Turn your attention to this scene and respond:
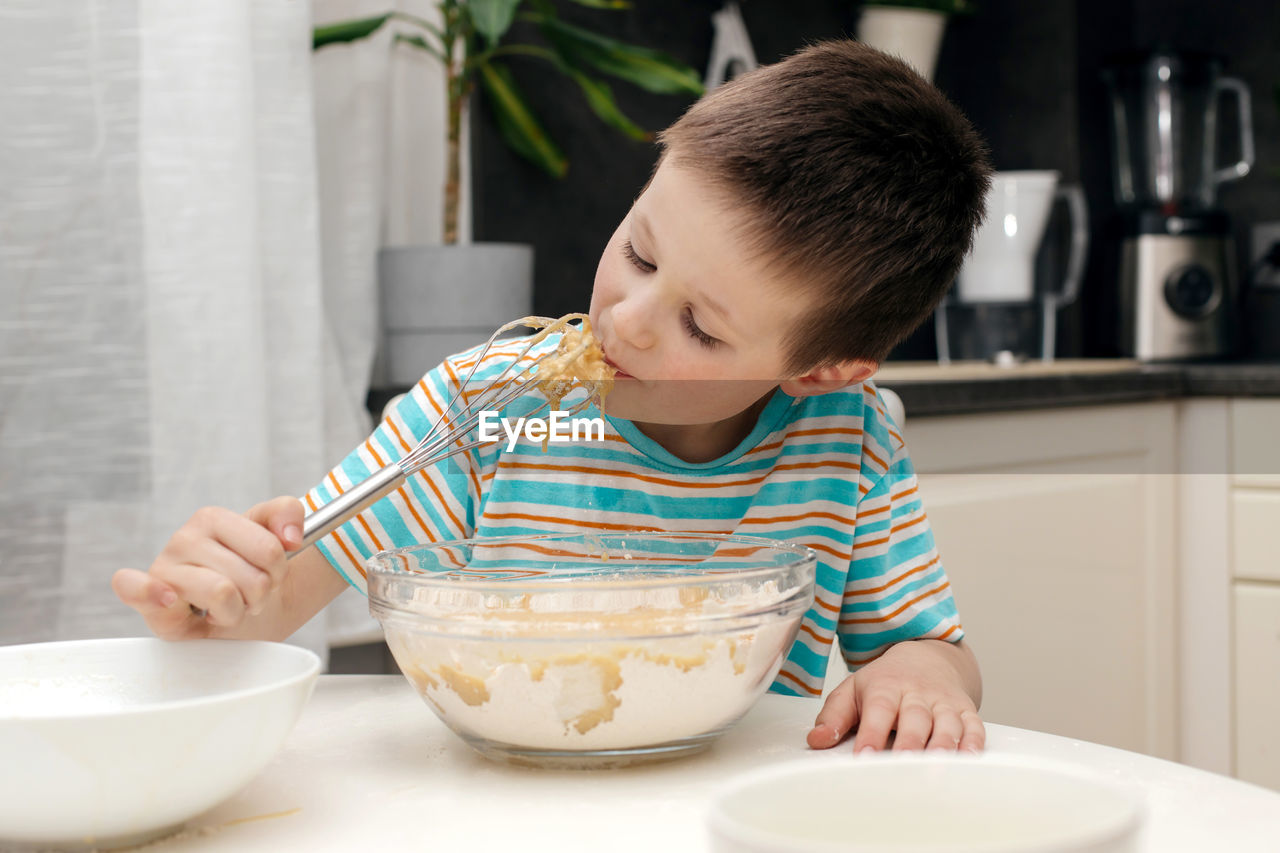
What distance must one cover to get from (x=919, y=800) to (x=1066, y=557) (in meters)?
1.48

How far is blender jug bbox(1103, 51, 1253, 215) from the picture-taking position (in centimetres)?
228

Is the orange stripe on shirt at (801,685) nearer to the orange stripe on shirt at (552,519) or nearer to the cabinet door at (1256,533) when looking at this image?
the orange stripe on shirt at (552,519)

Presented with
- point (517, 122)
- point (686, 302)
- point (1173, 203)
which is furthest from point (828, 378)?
point (1173, 203)

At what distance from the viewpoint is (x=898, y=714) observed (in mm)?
542

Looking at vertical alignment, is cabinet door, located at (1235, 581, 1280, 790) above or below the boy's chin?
below

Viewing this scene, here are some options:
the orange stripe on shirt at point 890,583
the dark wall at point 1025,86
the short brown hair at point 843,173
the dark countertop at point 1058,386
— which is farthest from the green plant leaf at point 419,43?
the orange stripe on shirt at point 890,583

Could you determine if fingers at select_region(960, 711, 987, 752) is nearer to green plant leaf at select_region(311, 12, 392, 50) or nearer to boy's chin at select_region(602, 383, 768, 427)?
boy's chin at select_region(602, 383, 768, 427)

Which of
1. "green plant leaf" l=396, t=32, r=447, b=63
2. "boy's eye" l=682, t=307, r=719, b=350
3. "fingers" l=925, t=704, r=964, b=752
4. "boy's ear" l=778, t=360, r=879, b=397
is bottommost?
"fingers" l=925, t=704, r=964, b=752

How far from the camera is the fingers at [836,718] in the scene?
0.51m

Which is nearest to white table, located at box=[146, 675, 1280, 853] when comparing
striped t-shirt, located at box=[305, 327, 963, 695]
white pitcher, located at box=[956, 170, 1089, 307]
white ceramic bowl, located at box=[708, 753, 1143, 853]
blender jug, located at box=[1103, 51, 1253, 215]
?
white ceramic bowl, located at box=[708, 753, 1143, 853]

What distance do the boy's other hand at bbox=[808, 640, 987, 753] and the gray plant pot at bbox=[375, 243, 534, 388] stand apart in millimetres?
852

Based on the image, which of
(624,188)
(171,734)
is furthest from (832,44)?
(624,188)

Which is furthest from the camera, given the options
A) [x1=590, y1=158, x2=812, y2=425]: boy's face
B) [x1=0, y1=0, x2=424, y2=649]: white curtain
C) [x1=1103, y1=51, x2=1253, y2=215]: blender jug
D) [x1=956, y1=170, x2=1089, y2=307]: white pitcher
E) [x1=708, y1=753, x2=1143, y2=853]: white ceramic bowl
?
[x1=1103, y1=51, x2=1253, y2=215]: blender jug

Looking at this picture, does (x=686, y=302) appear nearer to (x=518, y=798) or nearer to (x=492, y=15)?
(x=518, y=798)
